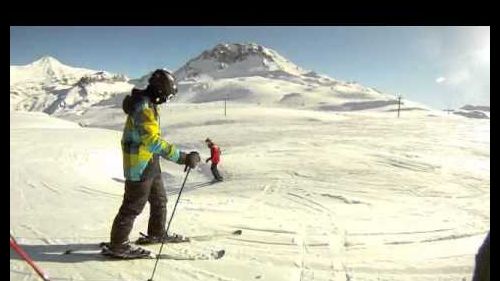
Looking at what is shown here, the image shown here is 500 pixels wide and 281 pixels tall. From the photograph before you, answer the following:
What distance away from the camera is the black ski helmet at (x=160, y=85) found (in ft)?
16.6

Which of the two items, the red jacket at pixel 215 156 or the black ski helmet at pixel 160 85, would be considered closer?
the black ski helmet at pixel 160 85

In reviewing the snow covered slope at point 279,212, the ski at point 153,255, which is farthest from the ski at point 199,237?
the ski at point 153,255

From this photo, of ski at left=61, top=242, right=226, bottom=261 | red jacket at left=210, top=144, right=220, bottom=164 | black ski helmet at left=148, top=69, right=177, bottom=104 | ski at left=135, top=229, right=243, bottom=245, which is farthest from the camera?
red jacket at left=210, top=144, right=220, bottom=164

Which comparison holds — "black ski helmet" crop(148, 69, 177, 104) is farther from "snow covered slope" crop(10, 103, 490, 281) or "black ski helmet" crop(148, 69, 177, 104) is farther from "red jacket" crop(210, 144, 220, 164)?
"red jacket" crop(210, 144, 220, 164)

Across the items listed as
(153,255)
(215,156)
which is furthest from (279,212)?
(215,156)

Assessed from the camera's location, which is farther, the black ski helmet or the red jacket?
the red jacket

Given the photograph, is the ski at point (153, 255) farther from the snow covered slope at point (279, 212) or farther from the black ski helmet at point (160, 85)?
the black ski helmet at point (160, 85)

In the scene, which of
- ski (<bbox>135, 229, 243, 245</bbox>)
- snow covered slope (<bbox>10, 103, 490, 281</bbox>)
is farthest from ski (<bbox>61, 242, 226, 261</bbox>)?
ski (<bbox>135, 229, 243, 245</bbox>)

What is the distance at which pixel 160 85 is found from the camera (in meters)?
5.07

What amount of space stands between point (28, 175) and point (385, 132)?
68.4 feet

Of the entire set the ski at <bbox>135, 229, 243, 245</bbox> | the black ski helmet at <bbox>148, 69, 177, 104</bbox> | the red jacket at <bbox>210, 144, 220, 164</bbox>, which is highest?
the black ski helmet at <bbox>148, 69, 177, 104</bbox>

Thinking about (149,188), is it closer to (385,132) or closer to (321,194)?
(321,194)

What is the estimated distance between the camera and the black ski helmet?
506 centimetres
